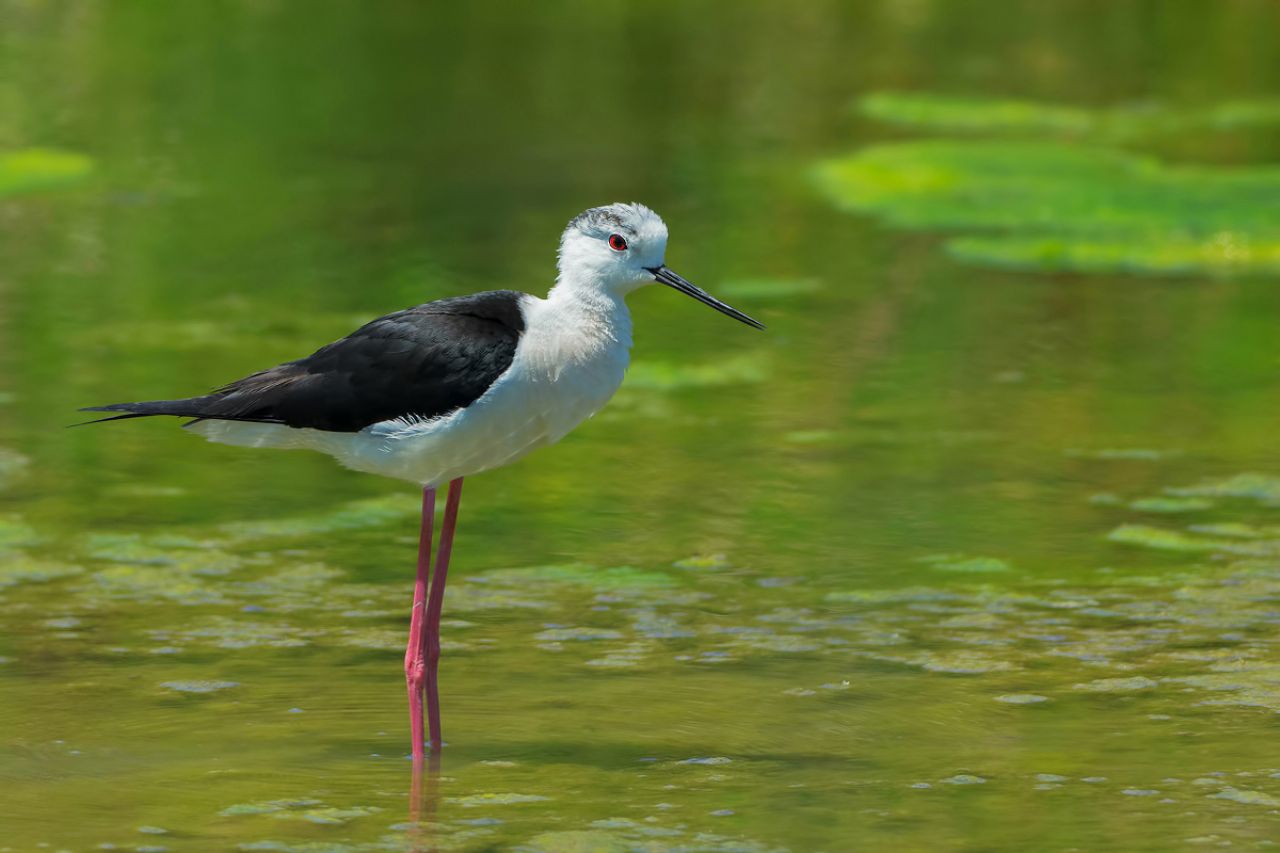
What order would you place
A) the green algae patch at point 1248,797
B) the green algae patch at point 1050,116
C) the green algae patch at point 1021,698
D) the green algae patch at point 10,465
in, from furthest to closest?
the green algae patch at point 1050,116 → the green algae patch at point 10,465 → the green algae patch at point 1021,698 → the green algae patch at point 1248,797

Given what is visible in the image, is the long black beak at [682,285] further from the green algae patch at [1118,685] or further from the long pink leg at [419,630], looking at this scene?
the green algae patch at [1118,685]

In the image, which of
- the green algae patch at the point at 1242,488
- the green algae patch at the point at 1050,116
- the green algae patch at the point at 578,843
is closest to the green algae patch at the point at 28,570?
the green algae patch at the point at 578,843

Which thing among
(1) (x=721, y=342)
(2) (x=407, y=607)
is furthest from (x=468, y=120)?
(2) (x=407, y=607)

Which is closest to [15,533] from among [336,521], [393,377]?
[336,521]

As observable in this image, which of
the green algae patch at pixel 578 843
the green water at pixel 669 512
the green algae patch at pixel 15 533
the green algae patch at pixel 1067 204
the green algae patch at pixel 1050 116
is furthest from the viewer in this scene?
the green algae patch at pixel 1050 116

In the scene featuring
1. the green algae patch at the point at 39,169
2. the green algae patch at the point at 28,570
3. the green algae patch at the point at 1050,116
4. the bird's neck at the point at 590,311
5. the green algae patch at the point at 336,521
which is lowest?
the green algae patch at the point at 28,570

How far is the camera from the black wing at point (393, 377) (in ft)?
18.7

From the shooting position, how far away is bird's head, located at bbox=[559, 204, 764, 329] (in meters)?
5.80

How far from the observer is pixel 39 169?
1353cm

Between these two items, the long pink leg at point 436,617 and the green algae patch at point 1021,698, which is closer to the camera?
the long pink leg at point 436,617

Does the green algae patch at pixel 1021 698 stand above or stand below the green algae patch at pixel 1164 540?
below

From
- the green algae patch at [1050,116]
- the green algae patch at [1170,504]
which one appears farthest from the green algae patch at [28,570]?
the green algae patch at [1050,116]

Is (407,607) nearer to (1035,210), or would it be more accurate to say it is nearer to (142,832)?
(142,832)

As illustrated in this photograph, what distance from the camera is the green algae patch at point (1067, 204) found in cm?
1197
